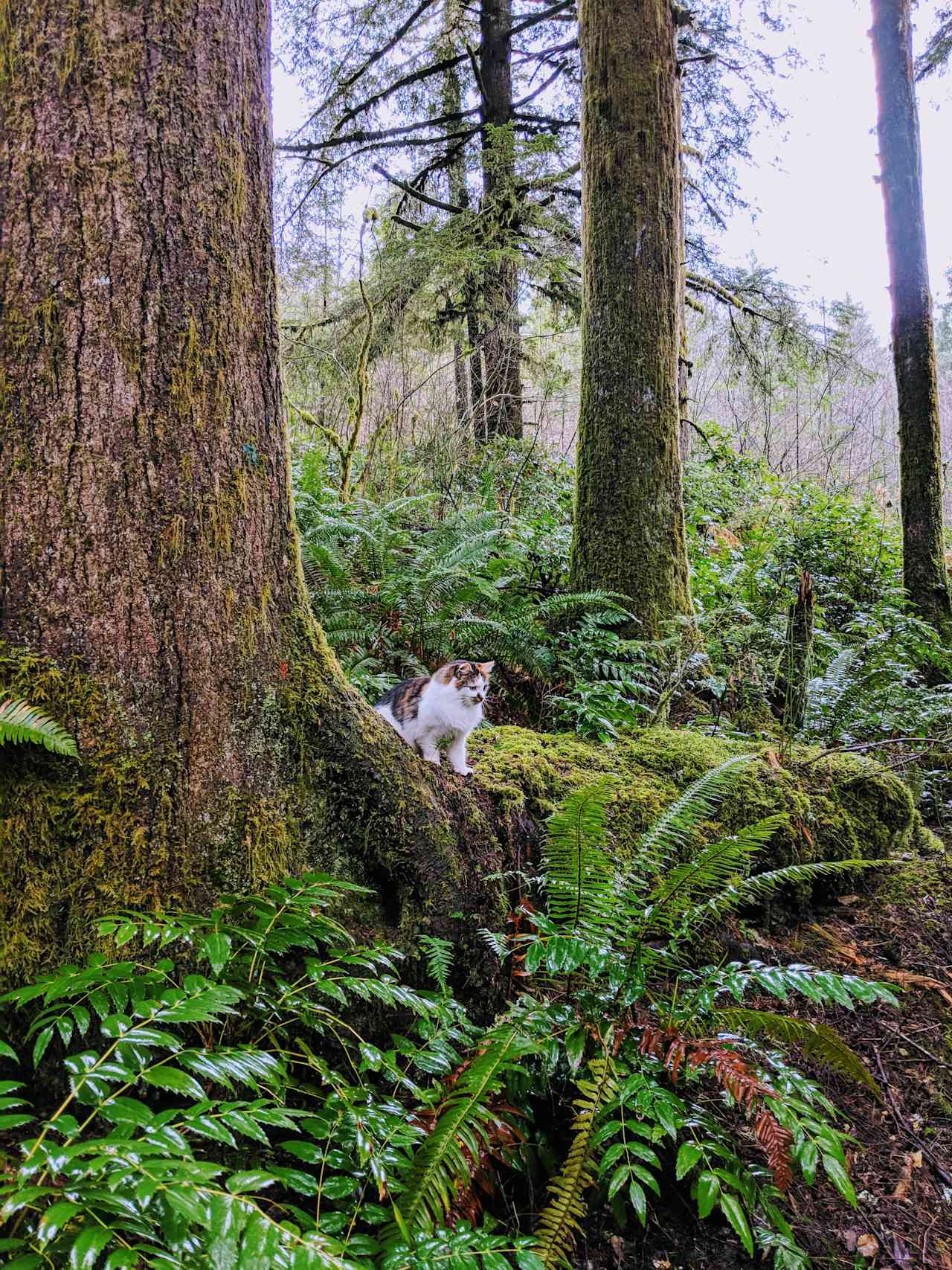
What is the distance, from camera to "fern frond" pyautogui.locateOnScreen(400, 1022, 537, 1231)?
158 centimetres

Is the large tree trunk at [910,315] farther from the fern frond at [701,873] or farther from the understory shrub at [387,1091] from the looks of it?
the fern frond at [701,873]

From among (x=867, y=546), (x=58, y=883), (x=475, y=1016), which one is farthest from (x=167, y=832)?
(x=867, y=546)

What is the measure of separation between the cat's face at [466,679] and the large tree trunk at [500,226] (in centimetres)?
524

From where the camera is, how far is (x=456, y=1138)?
1.68 meters

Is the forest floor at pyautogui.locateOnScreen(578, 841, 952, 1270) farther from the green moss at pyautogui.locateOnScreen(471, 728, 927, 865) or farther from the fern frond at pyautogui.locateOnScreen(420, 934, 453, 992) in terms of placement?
Answer: the fern frond at pyautogui.locateOnScreen(420, 934, 453, 992)

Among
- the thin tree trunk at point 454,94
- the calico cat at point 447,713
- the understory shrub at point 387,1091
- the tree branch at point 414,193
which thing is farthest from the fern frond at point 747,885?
the tree branch at point 414,193

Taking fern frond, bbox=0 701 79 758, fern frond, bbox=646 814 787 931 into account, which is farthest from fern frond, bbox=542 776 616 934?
fern frond, bbox=0 701 79 758

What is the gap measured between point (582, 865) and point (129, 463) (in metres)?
1.67

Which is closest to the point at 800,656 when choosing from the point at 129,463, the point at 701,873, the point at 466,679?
the point at 466,679

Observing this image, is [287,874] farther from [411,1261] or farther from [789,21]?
[789,21]

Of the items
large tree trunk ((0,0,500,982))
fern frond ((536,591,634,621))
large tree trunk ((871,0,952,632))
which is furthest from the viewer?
large tree trunk ((871,0,952,632))

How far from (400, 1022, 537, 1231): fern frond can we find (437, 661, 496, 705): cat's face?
1326 millimetres

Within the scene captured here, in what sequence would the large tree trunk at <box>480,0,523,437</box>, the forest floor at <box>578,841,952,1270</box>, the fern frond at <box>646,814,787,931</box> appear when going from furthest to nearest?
the large tree trunk at <box>480,0,523,437</box> → the fern frond at <box>646,814,787,931</box> → the forest floor at <box>578,841,952,1270</box>

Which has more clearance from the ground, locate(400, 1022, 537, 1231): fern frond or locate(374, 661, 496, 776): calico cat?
locate(374, 661, 496, 776): calico cat
